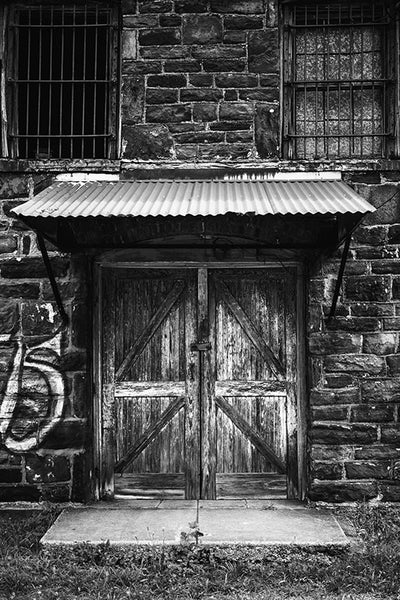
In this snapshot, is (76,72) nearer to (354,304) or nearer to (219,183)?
(219,183)

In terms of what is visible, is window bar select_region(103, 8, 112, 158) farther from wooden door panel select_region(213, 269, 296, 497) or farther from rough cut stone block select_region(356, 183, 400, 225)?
rough cut stone block select_region(356, 183, 400, 225)

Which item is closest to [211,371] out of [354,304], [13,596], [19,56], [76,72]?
[354,304]

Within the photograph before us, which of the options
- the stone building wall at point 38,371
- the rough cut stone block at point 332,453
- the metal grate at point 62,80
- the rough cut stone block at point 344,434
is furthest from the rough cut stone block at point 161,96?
the rough cut stone block at point 332,453

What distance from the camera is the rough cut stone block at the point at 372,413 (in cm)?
529

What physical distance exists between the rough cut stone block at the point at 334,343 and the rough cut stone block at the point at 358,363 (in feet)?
0.17

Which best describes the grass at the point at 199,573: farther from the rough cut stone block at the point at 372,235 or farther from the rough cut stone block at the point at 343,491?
the rough cut stone block at the point at 372,235

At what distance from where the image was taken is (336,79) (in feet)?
→ 18.6

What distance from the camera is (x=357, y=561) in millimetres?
4289

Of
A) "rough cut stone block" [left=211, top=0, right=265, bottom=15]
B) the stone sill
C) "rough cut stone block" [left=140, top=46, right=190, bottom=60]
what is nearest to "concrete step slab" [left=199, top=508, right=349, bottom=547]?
the stone sill

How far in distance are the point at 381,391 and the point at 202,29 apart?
364 cm

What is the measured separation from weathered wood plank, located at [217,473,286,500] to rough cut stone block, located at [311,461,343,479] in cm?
39

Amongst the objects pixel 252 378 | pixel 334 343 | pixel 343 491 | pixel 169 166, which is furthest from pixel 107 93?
pixel 343 491

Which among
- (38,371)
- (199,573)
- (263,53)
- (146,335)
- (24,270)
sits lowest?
(199,573)

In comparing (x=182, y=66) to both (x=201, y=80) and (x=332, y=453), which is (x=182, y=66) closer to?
(x=201, y=80)
